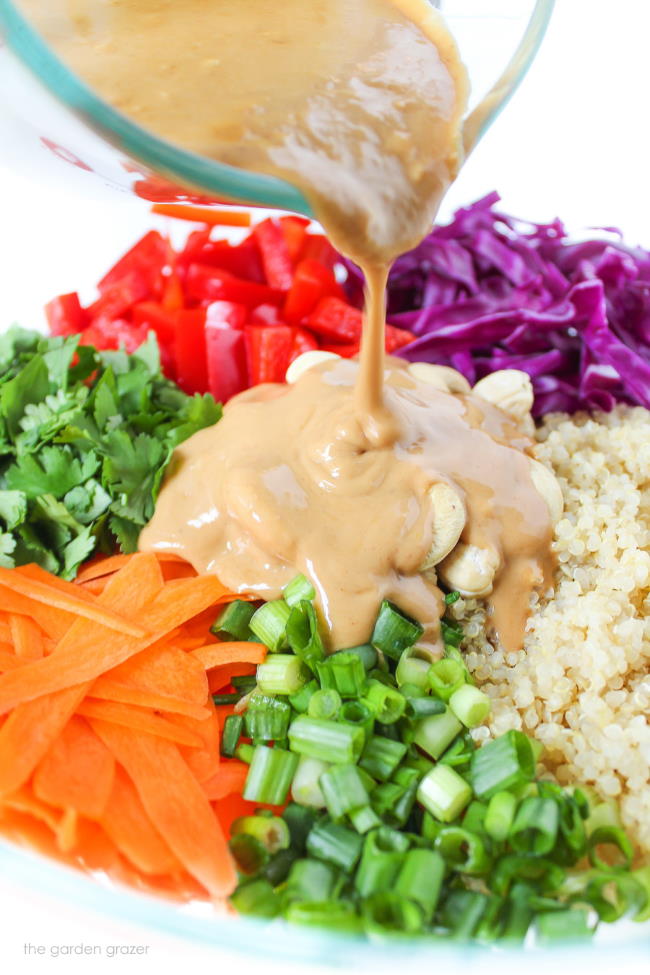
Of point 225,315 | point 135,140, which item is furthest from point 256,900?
point 225,315

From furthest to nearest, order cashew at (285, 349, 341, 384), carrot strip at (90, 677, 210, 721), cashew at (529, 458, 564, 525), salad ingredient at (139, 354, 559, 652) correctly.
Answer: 1. cashew at (285, 349, 341, 384)
2. cashew at (529, 458, 564, 525)
3. salad ingredient at (139, 354, 559, 652)
4. carrot strip at (90, 677, 210, 721)

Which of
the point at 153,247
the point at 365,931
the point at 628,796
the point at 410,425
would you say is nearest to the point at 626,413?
the point at 410,425

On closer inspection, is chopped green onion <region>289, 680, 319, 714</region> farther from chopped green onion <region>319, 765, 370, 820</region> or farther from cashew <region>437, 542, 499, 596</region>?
cashew <region>437, 542, 499, 596</region>

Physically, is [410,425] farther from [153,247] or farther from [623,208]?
[623,208]

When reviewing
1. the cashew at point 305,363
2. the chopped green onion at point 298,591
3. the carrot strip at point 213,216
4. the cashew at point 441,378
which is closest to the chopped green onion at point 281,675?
the chopped green onion at point 298,591

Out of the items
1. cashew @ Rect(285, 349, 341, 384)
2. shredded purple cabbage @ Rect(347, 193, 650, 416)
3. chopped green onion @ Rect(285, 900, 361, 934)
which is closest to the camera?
chopped green onion @ Rect(285, 900, 361, 934)

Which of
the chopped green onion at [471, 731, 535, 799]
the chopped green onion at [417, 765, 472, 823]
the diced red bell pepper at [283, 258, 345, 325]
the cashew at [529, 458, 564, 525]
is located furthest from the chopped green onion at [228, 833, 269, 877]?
the diced red bell pepper at [283, 258, 345, 325]

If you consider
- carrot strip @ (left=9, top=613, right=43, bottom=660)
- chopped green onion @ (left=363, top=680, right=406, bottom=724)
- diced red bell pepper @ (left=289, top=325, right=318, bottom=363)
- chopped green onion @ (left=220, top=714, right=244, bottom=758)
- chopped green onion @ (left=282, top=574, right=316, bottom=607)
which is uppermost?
diced red bell pepper @ (left=289, top=325, right=318, bottom=363)
